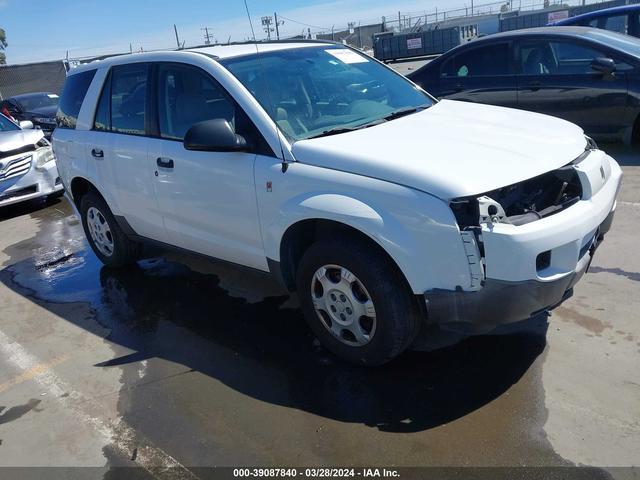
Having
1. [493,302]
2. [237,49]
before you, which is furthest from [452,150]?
[237,49]

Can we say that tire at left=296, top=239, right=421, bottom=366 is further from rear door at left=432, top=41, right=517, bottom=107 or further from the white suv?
rear door at left=432, top=41, right=517, bottom=107

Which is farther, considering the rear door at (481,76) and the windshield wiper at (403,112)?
the rear door at (481,76)

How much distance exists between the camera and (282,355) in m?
3.76

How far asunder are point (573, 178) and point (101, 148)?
3.71 m

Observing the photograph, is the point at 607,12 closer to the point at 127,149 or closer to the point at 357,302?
the point at 127,149

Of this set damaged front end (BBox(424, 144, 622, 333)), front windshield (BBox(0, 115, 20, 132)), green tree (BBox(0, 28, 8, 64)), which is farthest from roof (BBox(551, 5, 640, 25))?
green tree (BBox(0, 28, 8, 64))

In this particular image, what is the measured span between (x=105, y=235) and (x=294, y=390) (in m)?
2.96

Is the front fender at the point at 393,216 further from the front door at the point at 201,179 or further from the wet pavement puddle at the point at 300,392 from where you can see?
the wet pavement puddle at the point at 300,392

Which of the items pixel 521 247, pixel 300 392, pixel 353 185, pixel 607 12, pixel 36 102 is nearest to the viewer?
pixel 521 247

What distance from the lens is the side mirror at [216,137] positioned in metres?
3.49

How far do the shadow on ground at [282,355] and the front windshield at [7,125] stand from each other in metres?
5.11

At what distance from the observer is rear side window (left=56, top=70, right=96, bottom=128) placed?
17.5 ft

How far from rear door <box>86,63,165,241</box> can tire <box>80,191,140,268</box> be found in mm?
301

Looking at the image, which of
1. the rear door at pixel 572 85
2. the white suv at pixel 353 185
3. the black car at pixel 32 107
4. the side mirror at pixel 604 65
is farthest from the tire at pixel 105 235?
the black car at pixel 32 107
